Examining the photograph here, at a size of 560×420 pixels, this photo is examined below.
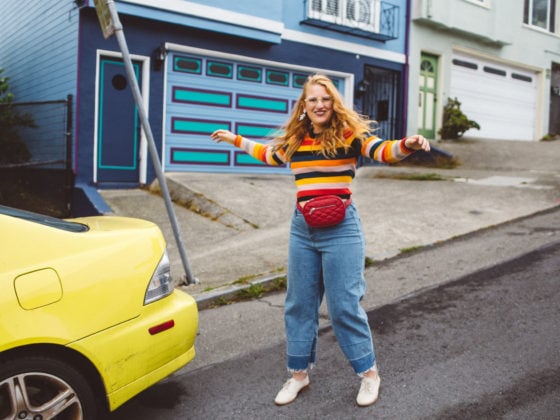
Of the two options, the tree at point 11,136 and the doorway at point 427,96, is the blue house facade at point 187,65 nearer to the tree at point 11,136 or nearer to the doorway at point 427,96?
the tree at point 11,136

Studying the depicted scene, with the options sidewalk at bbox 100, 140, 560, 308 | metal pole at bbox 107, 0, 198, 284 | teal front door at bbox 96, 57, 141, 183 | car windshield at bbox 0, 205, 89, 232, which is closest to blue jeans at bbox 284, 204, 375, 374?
car windshield at bbox 0, 205, 89, 232

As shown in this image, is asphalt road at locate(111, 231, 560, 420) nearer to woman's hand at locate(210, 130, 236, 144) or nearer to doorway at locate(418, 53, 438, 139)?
woman's hand at locate(210, 130, 236, 144)

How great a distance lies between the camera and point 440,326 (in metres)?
4.21

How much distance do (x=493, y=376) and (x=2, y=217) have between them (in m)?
2.75

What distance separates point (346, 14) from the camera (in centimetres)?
1306

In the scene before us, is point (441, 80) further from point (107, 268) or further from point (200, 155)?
point (107, 268)

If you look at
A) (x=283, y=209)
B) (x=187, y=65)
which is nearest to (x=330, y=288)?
(x=283, y=209)

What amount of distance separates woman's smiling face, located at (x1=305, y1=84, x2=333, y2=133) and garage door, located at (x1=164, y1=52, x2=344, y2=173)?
8.19 meters

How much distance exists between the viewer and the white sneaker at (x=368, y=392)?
3.07 meters

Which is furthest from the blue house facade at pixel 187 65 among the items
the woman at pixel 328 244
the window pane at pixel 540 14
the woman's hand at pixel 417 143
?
the woman's hand at pixel 417 143

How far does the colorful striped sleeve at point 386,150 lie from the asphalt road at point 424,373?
132cm

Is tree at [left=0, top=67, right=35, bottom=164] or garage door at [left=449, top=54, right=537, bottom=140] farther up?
garage door at [left=449, top=54, right=537, bottom=140]

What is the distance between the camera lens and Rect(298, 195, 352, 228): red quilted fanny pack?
2.97 meters

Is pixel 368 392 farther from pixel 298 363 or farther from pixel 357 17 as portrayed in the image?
pixel 357 17
